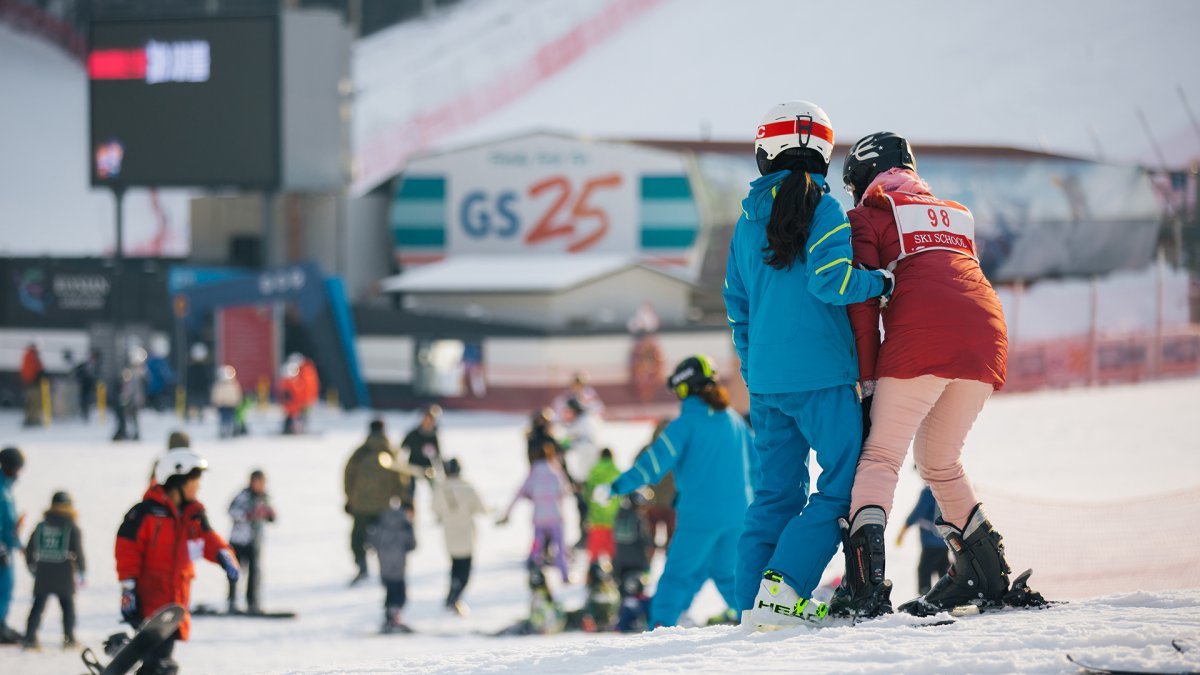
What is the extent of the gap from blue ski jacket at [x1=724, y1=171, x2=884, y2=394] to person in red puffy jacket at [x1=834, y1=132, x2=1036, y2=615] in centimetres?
14

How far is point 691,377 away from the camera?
7.57 m

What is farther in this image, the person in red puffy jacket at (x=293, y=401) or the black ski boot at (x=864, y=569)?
the person in red puffy jacket at (x=293, y=401)

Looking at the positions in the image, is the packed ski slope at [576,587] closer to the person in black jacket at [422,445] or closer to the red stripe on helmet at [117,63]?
the person in black jacket at [422,445]

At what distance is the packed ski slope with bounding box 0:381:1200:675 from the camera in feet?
15.7

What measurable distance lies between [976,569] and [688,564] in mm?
2265

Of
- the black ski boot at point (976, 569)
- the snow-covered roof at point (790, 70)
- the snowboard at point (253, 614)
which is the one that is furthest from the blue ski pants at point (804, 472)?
the snow-covered roof at point (790, 70)

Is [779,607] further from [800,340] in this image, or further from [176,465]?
[176,465]

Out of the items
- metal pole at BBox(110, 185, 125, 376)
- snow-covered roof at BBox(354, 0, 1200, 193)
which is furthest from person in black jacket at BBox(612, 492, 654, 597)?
snow-covered roof at BBox(354, 0, 1200, 193)

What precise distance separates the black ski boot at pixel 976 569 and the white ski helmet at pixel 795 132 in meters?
1.34

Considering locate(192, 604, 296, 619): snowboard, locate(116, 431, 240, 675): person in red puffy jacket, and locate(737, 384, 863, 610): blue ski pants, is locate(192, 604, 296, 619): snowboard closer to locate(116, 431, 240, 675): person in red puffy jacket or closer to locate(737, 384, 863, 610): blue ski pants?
locate(116, 431, 240, 675): person in red puffy jacket

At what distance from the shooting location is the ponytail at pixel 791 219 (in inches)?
204

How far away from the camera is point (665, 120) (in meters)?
60.2

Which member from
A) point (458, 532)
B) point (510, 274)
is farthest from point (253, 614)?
point (510, 274)

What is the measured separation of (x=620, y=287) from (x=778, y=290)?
25241mm
